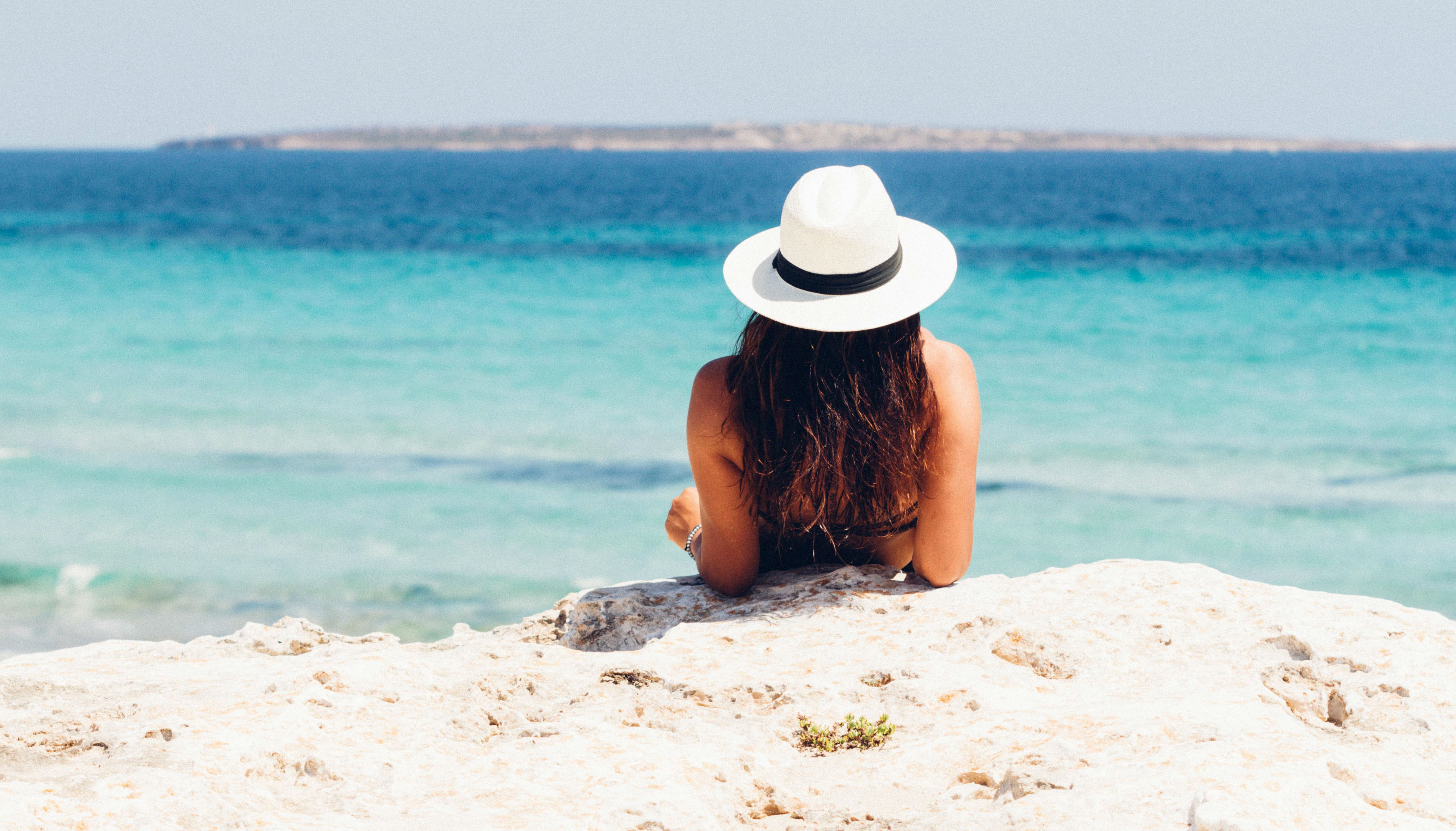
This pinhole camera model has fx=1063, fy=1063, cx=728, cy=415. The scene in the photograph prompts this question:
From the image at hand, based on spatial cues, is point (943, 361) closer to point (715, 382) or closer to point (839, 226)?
point (839, 226)

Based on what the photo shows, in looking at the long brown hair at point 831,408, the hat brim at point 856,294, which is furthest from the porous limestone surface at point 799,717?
the hat brim at point 856,294

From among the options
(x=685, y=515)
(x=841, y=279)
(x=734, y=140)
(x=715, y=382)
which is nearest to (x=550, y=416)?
(x=685, y=515)

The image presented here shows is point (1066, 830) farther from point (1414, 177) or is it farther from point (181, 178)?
point (1414, 177)

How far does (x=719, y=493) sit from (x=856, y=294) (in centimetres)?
63

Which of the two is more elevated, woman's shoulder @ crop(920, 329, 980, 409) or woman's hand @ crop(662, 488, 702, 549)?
woman's shoulder @ crop(920, 329, 980, 409)

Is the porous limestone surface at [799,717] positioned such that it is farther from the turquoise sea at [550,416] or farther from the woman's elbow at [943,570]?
the turquoise sea at [550,416]

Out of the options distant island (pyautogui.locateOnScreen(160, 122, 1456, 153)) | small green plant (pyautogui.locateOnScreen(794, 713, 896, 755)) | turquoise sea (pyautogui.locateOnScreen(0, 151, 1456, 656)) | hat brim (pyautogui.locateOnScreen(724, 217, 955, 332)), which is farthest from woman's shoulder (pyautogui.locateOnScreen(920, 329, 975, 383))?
distant island (pyautogui.locateOnScreen(160, 122, 1456, 153))

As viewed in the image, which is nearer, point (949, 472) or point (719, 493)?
point (949, 472)

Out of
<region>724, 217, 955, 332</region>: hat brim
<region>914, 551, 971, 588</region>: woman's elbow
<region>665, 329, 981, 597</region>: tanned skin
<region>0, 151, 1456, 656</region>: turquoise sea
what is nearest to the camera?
<region>724, 217, 955, 332</region>: hat brim

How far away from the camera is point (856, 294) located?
7.61ft

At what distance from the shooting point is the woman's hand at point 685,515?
10.3 feet

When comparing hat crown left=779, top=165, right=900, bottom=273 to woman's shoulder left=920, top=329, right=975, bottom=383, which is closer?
hat crown left=779, top=165, right=900, bottom=273

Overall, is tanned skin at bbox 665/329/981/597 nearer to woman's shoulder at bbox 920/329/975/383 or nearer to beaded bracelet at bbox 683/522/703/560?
woman's shoulder at bbox 920/329/975/383

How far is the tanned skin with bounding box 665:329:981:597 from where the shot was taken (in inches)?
97.9
